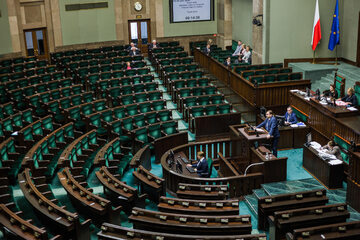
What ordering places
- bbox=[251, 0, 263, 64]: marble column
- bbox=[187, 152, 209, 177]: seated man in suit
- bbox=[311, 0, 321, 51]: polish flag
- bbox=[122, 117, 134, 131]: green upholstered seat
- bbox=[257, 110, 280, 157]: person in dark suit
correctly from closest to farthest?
bbox=[187, 152, 209, 177]: seated man in suit, bbox=[257, 110, 280, 157]: person in dark suit, bbox=[122, 117, 134, 131]: green upholstered seat, bbox=[311, 0, 321, 51]: polish flag, bbox=[251, 0, 263, 64]: marble column

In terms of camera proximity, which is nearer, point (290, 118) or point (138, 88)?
point (290, 118)

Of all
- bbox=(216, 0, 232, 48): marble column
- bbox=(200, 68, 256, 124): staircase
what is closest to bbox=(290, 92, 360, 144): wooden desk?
bbox=(200, 68, 256, 124): staircase

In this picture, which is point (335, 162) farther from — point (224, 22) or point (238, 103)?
point (224, 22)

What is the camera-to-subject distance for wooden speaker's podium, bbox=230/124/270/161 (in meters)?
8.19

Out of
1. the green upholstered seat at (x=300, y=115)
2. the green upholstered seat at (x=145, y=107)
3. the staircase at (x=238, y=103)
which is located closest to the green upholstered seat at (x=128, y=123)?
the green upholstered seat at (x=145, y=107)

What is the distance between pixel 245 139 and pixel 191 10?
9938 mm

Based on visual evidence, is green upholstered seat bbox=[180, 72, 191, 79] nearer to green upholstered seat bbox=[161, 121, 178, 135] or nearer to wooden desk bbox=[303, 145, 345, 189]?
green upholstered seat bbox=[161, 121, 178, 135]

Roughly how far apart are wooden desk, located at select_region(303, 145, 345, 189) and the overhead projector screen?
32.8 ft

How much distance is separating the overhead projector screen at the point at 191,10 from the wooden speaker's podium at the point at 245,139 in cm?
925

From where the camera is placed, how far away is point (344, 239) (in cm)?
552

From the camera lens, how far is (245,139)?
8.32 m

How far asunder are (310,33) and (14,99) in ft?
26.8

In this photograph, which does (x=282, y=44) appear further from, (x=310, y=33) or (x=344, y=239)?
(x=344, y=239)

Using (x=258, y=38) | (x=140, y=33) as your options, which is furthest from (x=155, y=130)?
(x=140, y=33)
